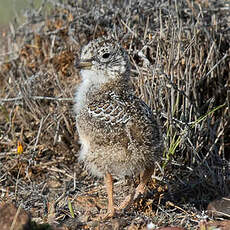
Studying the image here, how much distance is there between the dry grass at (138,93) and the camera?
364 centimetres

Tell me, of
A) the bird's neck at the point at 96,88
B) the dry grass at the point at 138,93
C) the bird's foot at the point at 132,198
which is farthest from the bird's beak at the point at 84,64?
the bird's foot at the point at 132,198

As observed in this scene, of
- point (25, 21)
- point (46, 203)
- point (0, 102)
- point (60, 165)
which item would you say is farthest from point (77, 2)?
point (46, 203)

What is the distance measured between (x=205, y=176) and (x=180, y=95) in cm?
76

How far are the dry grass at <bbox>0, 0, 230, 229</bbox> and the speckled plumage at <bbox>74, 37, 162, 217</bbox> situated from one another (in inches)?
17.1

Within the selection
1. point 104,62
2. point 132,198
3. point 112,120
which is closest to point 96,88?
point 104,62

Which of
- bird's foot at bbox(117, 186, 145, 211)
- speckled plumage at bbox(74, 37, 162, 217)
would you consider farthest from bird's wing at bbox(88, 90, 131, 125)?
bird's foot at bbox(117, 186, 145, 211)

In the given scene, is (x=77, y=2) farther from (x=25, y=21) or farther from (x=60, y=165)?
(x=60, y=165)

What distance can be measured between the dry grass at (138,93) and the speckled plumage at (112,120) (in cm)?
44

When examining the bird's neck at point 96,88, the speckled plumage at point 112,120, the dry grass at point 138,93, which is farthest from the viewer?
the dry grass at point 138,93

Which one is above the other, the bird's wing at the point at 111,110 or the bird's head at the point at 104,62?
the bird's head at the point at 104,62

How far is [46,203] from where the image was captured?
3619mm

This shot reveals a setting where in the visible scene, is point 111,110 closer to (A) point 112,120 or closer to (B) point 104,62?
(A) point 112,120

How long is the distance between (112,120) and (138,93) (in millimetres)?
1136

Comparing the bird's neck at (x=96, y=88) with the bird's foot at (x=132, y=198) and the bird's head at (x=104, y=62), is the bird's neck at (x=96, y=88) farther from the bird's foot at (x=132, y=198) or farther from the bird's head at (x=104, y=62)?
the bird's foot at (x=132, y=198)
